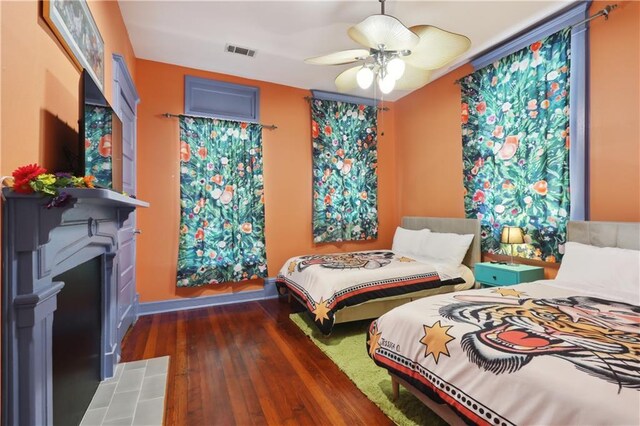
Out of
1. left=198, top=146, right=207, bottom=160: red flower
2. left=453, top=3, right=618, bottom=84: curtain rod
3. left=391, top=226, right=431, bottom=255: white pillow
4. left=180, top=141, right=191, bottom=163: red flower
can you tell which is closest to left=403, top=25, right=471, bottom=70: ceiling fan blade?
left=453, top=3, right=618, bottom=84: curtain rod

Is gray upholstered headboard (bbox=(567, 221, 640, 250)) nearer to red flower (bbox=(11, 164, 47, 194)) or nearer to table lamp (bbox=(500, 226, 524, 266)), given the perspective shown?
table lamp (bbox=(500, 226, 524, 266))

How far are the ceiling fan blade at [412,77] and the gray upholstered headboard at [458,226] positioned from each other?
1.71 m

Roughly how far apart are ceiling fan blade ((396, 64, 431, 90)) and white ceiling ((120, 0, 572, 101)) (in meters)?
0.50

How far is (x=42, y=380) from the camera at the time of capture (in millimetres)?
1109

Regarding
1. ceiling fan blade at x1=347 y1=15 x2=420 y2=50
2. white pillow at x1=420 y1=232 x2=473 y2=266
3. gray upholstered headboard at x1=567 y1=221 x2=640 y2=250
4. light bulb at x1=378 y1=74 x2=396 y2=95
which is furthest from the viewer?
white pillow at x1=420 y1=232 x2=473 y2=266

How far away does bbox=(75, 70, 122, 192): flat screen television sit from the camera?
1.47 m

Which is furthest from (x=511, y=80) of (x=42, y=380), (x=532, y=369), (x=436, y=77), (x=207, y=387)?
(x=42, y=380)

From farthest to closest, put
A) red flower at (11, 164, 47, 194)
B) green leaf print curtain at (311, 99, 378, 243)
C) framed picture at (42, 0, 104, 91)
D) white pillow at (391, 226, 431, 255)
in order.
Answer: green leaf print curtain at (311, 99, 378, 243) < white pillow at (391, 226, 431, 255) < framed picture at (42, 0, 104, 91) < red flower at (11, 164, 47, 194)

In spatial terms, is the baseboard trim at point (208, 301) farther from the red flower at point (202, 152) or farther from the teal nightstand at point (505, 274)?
the teal nightstand at point (505, 274)

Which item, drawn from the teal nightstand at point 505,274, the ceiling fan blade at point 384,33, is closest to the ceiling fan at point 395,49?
the ceiling fan blade at point 384,33

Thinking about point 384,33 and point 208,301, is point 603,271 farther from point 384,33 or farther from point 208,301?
point 208,301

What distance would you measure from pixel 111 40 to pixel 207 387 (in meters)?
2.72

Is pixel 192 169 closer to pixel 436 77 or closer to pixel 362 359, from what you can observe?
pixel 362 359

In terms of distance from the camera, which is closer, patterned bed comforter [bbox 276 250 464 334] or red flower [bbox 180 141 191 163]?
patterned bed comforter [bbox 276 250 464 334]
